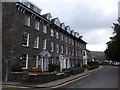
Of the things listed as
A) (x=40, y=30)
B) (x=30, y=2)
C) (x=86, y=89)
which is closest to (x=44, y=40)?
(x=40, y=30)

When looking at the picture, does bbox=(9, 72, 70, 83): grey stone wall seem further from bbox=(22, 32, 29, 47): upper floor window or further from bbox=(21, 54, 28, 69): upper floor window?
bbox=(22, 32, 29, 47): upper floor window

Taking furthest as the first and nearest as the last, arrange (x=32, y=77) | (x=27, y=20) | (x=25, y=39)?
1. (x=27, y=20)
2. (x=25, y=39)
3. (x=32, y=77)

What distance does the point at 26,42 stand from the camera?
67.1ft

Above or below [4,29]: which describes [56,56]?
below

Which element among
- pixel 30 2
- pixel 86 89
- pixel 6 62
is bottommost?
pixel 86 89

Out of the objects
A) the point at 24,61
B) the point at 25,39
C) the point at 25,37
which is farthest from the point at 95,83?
the point at 25,37

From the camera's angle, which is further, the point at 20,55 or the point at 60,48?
the point at 60,48

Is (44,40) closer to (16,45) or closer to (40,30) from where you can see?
(40,30)

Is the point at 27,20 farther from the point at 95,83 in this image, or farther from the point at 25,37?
the point at 95,83

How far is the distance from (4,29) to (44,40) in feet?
27.1

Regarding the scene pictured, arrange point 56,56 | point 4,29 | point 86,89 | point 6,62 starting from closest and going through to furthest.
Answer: point 86,89 < point 6,62 < point 4,29 < point 56,56

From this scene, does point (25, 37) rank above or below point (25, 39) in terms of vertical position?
above

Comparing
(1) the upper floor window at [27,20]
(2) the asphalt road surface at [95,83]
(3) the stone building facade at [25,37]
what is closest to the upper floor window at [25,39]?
(3) the stone building facade at [25,37]

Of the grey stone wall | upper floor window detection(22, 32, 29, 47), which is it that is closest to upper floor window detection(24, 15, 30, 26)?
upper floor window detection(22, 32, 29, 47)
